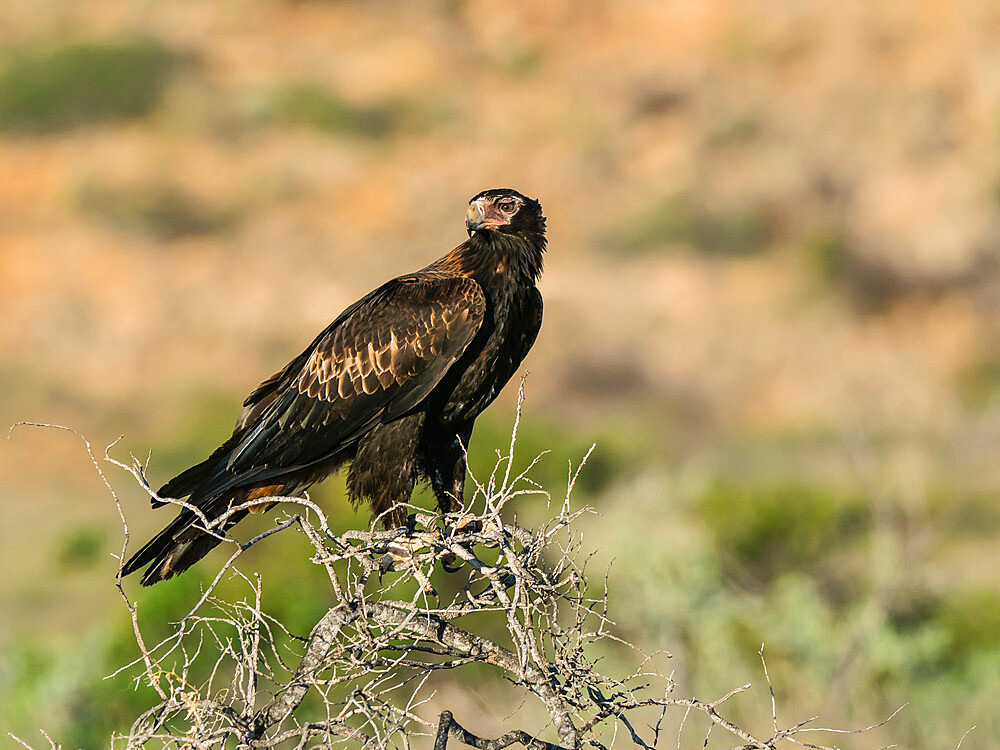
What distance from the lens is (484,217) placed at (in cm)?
543

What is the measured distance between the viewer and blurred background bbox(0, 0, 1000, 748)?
52.0m

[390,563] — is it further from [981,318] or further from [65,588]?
[981,318]

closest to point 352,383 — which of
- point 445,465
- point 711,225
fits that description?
point 445,465

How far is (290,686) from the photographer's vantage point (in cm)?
337

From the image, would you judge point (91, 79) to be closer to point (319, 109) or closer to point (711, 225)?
point (319, 109)

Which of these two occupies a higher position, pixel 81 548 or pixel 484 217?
pixel 484 217

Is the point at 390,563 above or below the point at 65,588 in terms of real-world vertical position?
above

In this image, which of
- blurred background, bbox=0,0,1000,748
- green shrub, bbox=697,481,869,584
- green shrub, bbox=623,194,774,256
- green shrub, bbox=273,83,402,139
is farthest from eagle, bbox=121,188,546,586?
green shrub, bbox=273,83,402,139

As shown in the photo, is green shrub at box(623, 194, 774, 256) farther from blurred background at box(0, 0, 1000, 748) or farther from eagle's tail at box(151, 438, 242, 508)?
eagle's tail at box(151, 438, 242, 508)

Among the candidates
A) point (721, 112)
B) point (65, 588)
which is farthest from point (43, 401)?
point (721, 112)

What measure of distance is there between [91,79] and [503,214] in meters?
60.3

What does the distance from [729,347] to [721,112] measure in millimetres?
12613

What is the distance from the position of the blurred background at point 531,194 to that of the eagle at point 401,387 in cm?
3573

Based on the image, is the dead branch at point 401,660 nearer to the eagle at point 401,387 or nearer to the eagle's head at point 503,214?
the eagle at point 401,387
